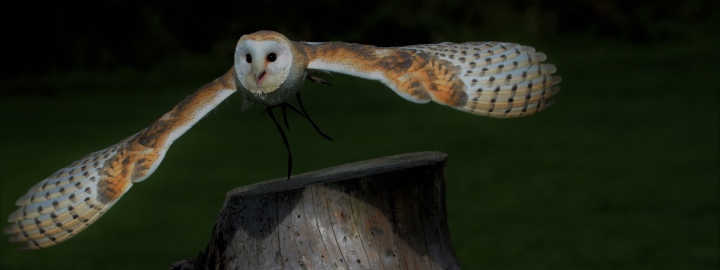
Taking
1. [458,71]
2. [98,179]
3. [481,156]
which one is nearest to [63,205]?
[98,179]

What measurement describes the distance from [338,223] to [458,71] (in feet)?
1.49

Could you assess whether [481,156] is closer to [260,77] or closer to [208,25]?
[208,25]

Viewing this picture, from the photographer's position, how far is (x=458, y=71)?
11.0 ft

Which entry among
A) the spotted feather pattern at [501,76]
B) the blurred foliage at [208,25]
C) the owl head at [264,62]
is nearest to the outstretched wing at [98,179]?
the owl head at [264,62]

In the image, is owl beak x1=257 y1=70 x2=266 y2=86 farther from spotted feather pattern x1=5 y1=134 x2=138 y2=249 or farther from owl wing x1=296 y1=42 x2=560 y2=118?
spotted feather pattern x1=5 y1=134 x2=138 y2=249

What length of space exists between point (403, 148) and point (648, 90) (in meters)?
2.51

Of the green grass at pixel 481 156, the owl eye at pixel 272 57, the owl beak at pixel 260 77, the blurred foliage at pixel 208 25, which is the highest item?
the blurred foliage at pixel 208 25

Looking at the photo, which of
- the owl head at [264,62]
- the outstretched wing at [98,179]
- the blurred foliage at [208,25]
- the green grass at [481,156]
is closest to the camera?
the owl head at [264,62]

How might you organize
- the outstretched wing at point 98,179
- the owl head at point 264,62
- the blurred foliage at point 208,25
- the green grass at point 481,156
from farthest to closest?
1. the blurred foliage at point 208,25
2. the green grass at point 481,156
3. the outstretched wing at point 98,179
4. the owl head at point 264,62

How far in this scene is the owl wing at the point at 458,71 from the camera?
10.6 feet

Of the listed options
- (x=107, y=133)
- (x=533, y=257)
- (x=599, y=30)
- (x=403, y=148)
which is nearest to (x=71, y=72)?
(x=107, y=133)

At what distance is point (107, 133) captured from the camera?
9477 mm

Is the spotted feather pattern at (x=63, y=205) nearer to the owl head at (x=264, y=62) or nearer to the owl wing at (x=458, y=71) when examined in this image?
the owl head at (x=264, y=62)

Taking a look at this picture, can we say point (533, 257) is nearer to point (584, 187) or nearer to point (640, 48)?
point (584, 187)
